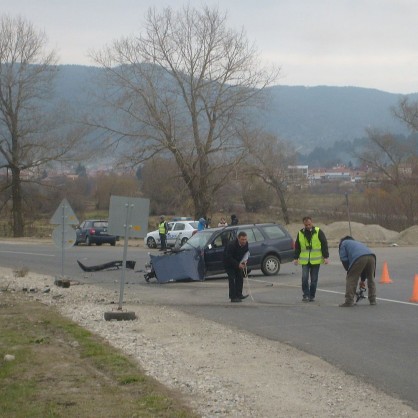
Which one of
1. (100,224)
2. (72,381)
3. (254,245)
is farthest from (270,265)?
(100,224)

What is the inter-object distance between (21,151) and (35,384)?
58.3m

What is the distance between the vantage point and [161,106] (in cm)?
5444

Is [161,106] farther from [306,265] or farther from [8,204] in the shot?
[306,265]

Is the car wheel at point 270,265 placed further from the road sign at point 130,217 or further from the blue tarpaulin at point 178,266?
the road sign at point 130,217

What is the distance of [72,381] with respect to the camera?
30.5ft

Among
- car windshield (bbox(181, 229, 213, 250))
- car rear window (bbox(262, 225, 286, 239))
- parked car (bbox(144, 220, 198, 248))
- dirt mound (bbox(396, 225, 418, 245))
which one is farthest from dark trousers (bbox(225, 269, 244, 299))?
dirt mound (bbox(396, 225, 418, 245))

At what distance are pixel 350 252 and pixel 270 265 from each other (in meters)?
8.86

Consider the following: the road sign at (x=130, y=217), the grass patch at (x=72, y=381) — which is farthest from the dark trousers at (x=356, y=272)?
the grass patch at (x=72, y=381)

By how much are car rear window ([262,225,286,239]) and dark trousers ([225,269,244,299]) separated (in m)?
7.15

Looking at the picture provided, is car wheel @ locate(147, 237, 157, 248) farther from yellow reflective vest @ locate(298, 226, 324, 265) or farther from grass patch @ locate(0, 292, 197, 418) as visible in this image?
grass patch @ locate(0, 292, 197, 418)

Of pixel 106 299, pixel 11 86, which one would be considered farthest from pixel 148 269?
pixel 11 86

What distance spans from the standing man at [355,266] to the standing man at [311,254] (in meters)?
0.91

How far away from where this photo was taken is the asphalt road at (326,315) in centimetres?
1038

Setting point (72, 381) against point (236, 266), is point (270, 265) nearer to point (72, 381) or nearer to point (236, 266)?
point (236, 266)
